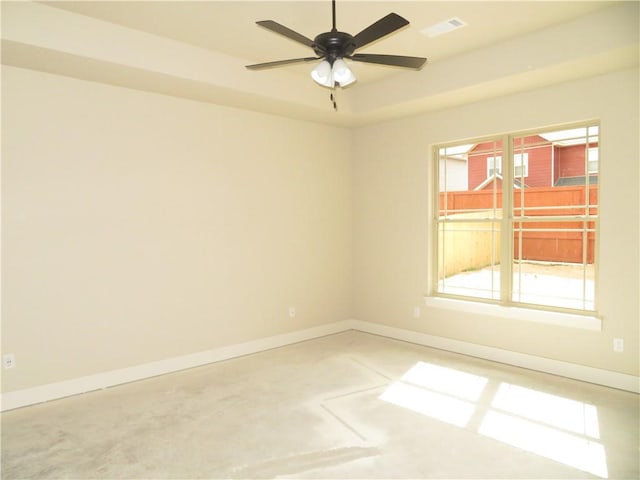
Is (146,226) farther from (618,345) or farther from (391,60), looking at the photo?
(618,345)

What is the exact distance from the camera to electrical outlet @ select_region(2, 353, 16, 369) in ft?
10.6

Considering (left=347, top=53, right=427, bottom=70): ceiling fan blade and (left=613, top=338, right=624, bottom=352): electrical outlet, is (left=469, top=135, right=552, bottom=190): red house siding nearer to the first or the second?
(left=613, top=338, right=624, bottom=352): electrical outlet

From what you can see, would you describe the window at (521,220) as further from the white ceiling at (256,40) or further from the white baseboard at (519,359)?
the white ceiling at (256,40)

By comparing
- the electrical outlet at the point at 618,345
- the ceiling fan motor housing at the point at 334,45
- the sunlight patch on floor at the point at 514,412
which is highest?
the ceiling fan motor housing at the point at 334,45

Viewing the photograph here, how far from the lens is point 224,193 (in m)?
4.43

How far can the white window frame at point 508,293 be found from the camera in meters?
3.74

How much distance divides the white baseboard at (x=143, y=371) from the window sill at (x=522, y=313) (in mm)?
1587

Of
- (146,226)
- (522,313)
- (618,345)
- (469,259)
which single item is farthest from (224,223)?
(618,345)

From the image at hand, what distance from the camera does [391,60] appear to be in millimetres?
2396

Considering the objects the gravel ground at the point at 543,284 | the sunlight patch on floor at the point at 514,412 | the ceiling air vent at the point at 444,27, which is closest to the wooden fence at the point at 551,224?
the gravel ground at the point at 543,284

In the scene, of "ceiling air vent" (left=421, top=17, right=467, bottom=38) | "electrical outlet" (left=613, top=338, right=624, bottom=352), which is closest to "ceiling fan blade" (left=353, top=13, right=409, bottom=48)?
"ceiling air vent" (left=421, top=17, right=467, bottom=38)

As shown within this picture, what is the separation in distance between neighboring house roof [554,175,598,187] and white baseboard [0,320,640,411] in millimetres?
1636

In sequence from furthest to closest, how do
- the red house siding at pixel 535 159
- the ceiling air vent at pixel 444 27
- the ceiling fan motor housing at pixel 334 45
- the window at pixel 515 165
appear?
the window at pixel 515 165 < the red house siding at pixel 535 159 < the ceiling air vent at pixel 444 27 < the ceiling fan motor housing at pixel 334 45

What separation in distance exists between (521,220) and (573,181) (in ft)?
1.87
